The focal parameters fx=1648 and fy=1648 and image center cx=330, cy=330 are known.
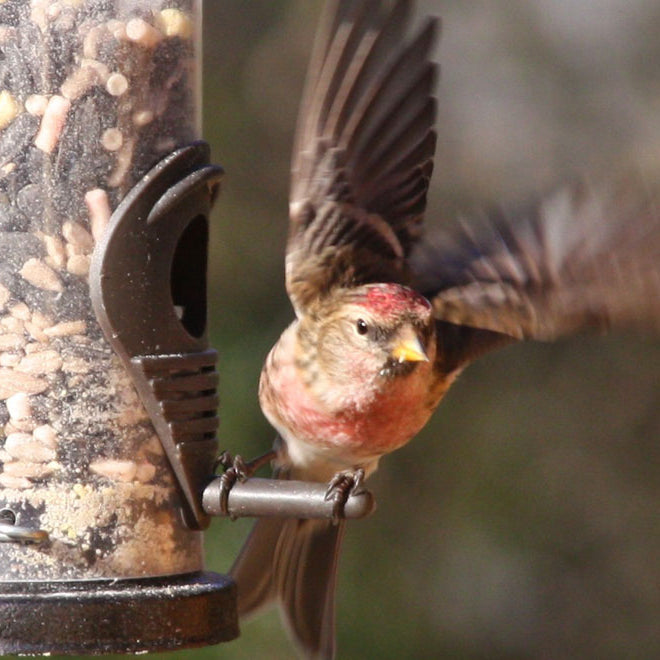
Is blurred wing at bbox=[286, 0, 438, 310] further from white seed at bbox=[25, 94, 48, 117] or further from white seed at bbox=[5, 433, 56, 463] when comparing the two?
white seed at bbox=[5, 433, 56, 463]

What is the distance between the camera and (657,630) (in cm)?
862

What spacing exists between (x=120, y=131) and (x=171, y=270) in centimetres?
36

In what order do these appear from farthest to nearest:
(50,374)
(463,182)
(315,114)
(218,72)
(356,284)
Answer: (463,182) < (218,72) < (356,284) < (315,114) < (50,374)

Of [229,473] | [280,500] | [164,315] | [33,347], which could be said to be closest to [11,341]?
[33,347]

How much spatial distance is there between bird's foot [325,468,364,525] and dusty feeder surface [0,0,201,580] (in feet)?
1.50

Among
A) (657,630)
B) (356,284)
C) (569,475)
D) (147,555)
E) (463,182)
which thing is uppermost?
(356,284)

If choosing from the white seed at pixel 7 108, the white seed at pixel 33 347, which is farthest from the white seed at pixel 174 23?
the white seed at pixel 33 347

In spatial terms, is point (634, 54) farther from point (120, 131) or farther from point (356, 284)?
point (120, 131)

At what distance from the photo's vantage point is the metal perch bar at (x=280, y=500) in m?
3.86

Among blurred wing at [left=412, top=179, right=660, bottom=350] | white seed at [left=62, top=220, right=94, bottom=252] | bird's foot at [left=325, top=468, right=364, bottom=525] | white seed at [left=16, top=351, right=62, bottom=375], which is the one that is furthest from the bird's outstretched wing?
white seed at [left=16, top=351, right=62, bottom=375]

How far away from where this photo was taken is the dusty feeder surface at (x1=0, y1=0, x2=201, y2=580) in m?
3.94

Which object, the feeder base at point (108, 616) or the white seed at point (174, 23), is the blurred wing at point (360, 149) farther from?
the feeder base at point (108, 616)

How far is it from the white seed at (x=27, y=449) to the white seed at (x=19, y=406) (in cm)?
5

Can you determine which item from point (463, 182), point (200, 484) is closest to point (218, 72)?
point (463, 182)
